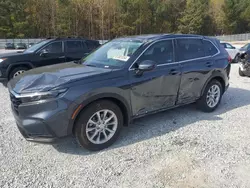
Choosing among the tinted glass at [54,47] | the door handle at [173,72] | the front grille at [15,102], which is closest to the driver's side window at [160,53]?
the door handle at [173,72]

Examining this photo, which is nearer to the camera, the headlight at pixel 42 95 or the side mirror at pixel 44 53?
the headlight at pixel 42 95

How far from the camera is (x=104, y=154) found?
3426 millimetres

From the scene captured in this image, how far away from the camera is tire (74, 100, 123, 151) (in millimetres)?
3322

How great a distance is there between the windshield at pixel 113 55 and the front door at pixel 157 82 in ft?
0.72

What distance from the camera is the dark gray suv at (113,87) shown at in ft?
10.3

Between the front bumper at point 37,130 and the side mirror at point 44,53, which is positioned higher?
the side mirror at point 44,53

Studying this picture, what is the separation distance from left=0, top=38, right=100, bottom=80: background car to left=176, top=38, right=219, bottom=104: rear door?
158 inches

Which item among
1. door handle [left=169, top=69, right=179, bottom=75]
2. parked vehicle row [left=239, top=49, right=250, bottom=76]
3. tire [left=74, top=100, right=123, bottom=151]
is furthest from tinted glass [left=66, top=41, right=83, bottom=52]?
parked vehicle row [left=239, top=49, right=250, bottom=76]

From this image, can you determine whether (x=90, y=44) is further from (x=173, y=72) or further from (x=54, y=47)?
(x=173, y=72)

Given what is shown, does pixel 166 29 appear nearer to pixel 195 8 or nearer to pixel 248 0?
pixel 195 8

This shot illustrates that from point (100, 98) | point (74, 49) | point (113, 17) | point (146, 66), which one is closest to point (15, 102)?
point (100, 98)

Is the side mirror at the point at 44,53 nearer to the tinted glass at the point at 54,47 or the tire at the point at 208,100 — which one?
the tinted glass at the point at 54,47

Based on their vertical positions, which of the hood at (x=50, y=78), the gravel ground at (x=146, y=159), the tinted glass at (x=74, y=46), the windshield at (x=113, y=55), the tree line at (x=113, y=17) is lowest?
the gravel ground at (x=146, y=159)

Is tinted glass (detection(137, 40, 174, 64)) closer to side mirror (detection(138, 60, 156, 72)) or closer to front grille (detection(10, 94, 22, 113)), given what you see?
side mirror (detection(138, 60, 156, 72))
